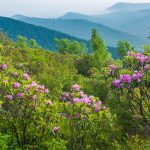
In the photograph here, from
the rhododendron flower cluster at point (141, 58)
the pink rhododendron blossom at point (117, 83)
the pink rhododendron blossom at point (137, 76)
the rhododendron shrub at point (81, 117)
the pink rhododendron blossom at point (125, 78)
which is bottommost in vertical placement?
the rhododendron shrub at point (81, 117)

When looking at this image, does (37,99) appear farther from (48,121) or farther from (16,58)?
(16,58)

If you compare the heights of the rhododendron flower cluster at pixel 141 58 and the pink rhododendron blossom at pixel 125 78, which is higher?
the rhododendron flower cluster at pixel 141 58

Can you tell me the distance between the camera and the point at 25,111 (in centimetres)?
1794

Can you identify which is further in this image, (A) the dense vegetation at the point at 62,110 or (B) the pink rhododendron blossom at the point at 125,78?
(A) the dense vegetation at the point at 62,110

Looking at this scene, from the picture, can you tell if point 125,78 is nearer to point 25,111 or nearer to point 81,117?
point 81,117

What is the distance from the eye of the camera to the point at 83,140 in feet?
67.4

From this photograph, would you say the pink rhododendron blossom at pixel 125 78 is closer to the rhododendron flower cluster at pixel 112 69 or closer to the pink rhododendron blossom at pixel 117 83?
the pink rhododendron blossom at pixel 117 83

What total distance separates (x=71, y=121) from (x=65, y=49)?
118 meters

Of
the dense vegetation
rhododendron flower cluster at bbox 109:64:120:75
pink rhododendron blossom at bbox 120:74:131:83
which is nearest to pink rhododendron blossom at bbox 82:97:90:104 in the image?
the dense vegetation

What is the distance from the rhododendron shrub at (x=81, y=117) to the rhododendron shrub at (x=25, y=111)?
0.86m

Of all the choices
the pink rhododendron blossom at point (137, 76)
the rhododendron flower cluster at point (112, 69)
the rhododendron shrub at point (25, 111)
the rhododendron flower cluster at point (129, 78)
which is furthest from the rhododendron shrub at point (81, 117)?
the pink rhododendron blossom at point (137, 76)

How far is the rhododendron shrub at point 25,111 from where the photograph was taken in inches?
677

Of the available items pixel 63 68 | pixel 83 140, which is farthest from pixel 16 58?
pixel 83 140

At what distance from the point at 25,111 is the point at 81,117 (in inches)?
90.0
